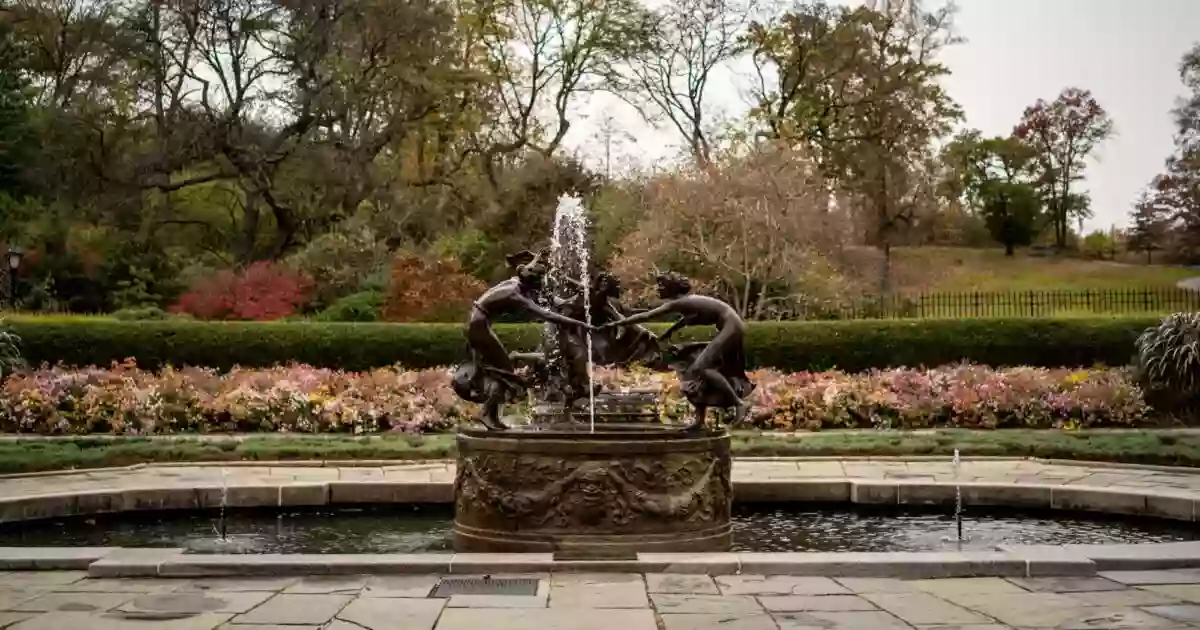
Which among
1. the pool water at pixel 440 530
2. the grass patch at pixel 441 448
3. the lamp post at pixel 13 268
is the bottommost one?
the pool water at pixel 440 530

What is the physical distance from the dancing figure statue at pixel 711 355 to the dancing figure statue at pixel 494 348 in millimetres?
651

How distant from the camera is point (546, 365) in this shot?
9.85 metres

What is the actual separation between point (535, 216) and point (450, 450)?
18193 millimetres

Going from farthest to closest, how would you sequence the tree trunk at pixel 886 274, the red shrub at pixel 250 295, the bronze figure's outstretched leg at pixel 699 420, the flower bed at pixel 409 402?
the tree trunk at pixel 886 274 → the red shrub at pixel 250 295 → the flower bed at pixel 409 402 → the bronze figure's outstretched leg at pixel 699 420

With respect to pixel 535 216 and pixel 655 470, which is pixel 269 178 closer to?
pixel 535 216

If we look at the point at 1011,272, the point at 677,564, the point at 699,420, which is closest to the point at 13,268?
the point at 699,420

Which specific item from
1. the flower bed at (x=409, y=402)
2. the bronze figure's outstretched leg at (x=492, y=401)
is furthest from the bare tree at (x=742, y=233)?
the bronze figure's outstretched leg at (x=492, y=401)

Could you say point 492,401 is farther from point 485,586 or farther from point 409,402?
point 409,402

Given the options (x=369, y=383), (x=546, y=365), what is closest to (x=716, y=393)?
(x=546, y=365)

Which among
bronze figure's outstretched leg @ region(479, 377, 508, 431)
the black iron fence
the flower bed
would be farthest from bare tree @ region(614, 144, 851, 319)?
bronze figure's outstretched leg @ region(479, 377, 508, 431)

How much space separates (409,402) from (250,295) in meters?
11.4

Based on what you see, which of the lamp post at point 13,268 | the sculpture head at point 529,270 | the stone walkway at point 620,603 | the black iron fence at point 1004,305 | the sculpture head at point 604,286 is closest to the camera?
the stone walkway at point 620,603

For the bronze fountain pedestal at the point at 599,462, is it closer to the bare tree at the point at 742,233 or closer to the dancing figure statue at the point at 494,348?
the dancing figure statue at the point at 494,348

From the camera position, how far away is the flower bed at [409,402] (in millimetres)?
15328
